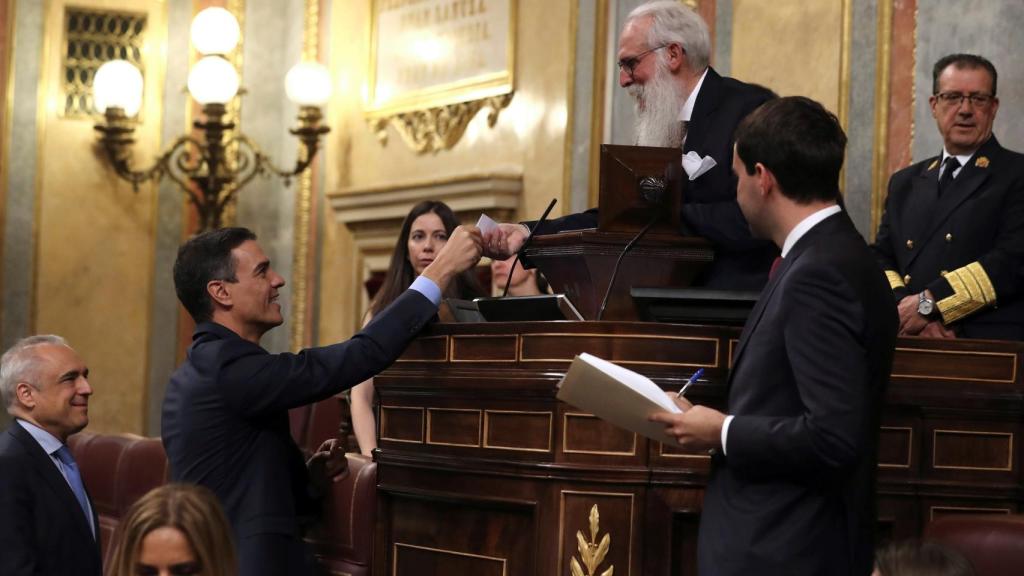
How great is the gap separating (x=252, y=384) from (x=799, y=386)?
1.48m

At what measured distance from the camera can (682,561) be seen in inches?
135

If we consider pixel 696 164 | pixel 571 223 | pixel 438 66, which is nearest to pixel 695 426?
pixel 696 164

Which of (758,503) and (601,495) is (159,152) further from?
(758,503)

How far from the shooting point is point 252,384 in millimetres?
3738

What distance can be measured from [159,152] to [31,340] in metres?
5.68

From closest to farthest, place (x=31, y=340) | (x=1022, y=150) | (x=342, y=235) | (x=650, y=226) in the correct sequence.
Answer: (x=650, y=226) < (x=31, y=340) < (x=1022, y=150) < (x=342, y=235)

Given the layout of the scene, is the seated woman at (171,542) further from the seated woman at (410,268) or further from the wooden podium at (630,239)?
the seated woman at (410,268)

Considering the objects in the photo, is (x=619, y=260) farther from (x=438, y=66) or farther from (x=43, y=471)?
(x=438, y=66)

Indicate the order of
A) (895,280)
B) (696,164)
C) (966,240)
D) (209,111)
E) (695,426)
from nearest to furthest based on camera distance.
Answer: (695,426)
(696,164)
(966,240)
(895,280)
(209,111)

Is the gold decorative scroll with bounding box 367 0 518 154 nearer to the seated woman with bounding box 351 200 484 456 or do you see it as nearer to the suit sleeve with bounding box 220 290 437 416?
the seated woman with bounding box 351 200 484 456

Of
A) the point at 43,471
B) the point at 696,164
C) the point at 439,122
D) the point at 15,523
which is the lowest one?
the point at 15,523

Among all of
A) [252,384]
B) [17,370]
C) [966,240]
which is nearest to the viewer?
[252,384]

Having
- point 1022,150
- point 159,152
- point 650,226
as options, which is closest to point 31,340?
point 650,226

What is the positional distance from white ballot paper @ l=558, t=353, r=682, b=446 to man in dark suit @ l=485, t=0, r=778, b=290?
42.4 inches
